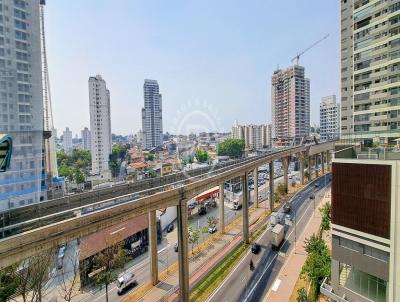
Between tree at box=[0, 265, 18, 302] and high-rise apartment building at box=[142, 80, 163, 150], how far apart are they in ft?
476

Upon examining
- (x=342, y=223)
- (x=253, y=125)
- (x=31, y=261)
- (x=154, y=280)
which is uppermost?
(x=253, y=125)

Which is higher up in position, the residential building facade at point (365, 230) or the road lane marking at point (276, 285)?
the residential building facade at point (365, 230)

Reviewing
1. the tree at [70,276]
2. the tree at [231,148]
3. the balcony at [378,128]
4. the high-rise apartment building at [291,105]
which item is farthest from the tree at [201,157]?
the tree at [70,276]

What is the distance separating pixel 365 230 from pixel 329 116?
160771 millimetres

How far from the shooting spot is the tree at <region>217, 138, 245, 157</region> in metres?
122

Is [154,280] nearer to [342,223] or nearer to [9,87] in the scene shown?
[342,223]

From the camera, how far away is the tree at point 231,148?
121562 millimetres

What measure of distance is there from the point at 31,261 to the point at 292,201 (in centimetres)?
5675

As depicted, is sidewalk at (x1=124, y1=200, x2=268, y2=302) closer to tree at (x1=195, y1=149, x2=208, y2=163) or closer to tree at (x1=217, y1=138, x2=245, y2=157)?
tree at (x1=195, y1=149, x2=208, y2=163)

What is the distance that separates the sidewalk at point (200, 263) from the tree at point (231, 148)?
73319mm

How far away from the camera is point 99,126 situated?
10019cm

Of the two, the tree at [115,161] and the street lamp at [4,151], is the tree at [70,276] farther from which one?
the tree at [115,161]

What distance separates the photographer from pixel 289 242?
131 feet

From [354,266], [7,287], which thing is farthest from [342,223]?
[7,287]
